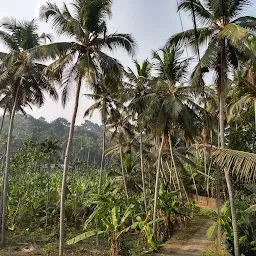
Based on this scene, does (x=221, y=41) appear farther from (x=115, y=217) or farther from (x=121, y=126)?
(x=121, y=126)

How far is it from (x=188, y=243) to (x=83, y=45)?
9998 millimetres

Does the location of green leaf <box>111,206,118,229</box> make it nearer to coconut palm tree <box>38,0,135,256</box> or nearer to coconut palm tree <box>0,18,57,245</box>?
coconut palm tree <box>38,0,135,256</box>

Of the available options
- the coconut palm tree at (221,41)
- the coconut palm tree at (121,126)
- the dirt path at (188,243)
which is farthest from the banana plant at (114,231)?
the coconut palm tree at (121,126)

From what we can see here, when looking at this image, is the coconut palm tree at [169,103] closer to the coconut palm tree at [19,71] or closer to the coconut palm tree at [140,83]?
the coconut palm tree at [140,83]

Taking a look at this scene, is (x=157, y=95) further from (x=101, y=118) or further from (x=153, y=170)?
(x=153, y=170)

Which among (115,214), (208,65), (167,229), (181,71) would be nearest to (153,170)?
(167,229)

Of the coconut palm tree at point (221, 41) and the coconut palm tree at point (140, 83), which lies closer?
the coconut palm tree at point (221, 41)

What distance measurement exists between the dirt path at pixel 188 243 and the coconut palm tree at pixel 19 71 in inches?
320

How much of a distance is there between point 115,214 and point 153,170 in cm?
1704

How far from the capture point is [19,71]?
47.8 ft

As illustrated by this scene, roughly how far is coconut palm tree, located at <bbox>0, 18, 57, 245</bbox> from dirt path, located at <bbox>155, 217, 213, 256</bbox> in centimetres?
812

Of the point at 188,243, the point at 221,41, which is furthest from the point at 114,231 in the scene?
the point at 221,41

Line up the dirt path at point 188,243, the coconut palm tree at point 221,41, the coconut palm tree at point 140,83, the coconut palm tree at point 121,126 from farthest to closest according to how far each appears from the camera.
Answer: the coconut palm tree at point 121,126 < the coconut palm tree at point 140,83 < the dirt path at point 188,243 < the coconut palm tree at point 221,41

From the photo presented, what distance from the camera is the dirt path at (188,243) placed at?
1280 centimetres
